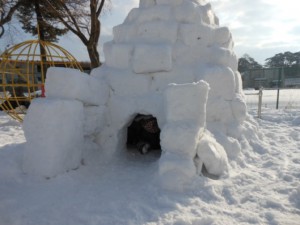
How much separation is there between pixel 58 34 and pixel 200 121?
11.3 metres

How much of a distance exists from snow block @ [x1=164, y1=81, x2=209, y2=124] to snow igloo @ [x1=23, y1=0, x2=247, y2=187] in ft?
0.03

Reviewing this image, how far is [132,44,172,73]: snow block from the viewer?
11.5 ft

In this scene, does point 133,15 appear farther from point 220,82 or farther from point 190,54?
point 220,82

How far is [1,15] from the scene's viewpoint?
11.3m

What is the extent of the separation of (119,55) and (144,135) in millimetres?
1386

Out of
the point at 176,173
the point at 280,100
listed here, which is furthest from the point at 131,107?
the point at 280,100

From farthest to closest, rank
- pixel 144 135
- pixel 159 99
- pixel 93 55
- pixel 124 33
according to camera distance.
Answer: pixel 93 55
pixel 144 135
pixel 124 33
pixel 159 99

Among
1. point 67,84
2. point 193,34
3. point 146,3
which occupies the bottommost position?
point 67,84

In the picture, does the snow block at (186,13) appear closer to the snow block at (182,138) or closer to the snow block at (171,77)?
the snow block at (171,77)

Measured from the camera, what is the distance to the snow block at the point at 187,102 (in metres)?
2.88

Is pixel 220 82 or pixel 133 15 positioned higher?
pixel 133 15

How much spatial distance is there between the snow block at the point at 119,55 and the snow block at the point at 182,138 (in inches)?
52.1

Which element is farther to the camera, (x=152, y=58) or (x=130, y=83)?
(x=130, y=83)

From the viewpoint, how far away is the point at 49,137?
2947mm
